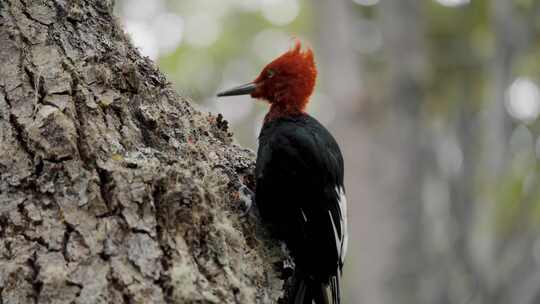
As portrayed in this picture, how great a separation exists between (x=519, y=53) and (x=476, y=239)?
1.80m

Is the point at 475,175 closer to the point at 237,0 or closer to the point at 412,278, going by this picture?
the point at 412,278

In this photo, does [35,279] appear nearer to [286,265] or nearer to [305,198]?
[286,265]

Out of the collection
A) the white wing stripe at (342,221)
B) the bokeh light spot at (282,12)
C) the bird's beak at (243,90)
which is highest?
the bokeh light spot at (282,12)

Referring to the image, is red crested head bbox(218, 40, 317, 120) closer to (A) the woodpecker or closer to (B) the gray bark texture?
(A) the woodpecker

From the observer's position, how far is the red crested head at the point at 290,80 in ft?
11.6

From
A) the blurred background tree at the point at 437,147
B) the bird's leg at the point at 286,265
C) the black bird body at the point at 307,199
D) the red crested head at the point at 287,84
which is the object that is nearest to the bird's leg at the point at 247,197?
the black bird body at the point at 307,199

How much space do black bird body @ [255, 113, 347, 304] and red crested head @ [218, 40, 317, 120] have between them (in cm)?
29

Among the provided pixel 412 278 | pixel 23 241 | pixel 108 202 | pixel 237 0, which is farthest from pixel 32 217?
pixel 237 0

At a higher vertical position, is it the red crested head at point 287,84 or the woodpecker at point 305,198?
the red crested head at point 287,84

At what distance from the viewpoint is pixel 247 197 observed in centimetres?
283

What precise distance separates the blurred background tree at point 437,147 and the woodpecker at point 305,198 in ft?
9.18

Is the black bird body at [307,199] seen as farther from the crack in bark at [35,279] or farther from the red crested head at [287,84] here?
the crack in bark at [35,279]

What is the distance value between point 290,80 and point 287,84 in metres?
0.03

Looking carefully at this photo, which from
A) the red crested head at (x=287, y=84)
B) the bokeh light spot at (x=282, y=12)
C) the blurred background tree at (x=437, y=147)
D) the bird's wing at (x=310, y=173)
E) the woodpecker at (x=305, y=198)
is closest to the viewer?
the woodpecker at (x=305, y=198)
